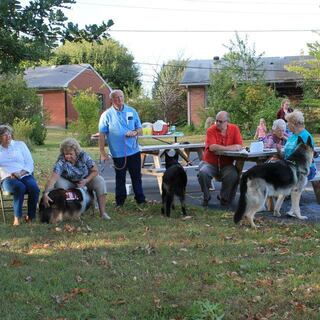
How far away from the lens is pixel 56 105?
4075 cm

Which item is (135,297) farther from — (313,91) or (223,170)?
(313,91)

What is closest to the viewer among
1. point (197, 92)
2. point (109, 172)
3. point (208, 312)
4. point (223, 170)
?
point (208, 312)

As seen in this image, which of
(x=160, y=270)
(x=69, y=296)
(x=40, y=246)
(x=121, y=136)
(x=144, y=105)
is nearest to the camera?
(x=69, y=296)

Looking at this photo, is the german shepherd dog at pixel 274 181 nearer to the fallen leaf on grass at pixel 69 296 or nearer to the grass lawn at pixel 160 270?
the grass lawn at pixel 160 270

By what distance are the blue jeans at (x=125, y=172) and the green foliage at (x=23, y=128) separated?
1405cm

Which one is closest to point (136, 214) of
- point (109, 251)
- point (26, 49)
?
point (109, 251)

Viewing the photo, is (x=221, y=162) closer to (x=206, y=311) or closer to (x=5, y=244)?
(x=5, y=244)

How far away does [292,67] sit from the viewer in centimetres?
2877

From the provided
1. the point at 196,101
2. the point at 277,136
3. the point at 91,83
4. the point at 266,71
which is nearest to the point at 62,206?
the point at 277,136

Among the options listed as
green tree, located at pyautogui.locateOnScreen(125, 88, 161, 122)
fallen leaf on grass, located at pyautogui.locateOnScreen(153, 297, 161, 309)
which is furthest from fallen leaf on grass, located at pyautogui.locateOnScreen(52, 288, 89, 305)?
green tree, located at pyautogui.locateOnScreen(125, 88, 161, 122)

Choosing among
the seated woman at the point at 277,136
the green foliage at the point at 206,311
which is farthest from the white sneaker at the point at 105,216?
the green foliage at the point at 206,311

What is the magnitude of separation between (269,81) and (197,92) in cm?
506

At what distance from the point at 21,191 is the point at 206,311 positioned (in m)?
4.23

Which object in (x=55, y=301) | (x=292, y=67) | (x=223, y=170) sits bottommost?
(x=55, y=301)
